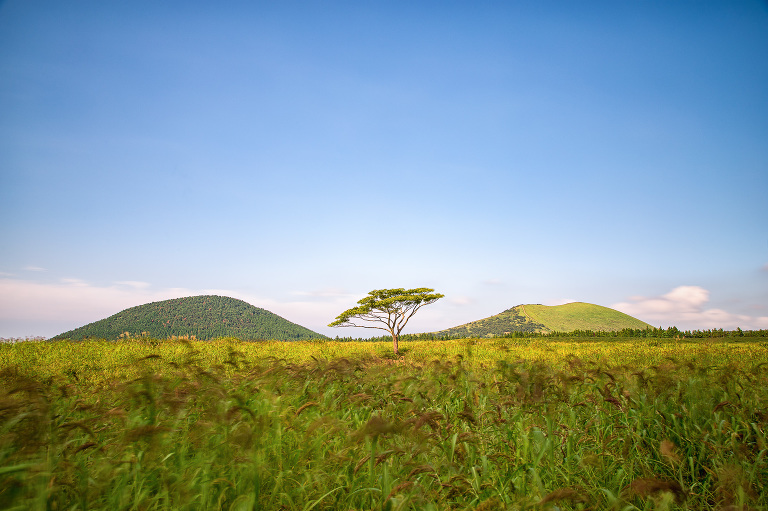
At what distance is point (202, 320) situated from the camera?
411ft

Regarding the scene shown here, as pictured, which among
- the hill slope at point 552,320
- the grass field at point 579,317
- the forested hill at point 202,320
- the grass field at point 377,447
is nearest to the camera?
the grass field at point 377,447

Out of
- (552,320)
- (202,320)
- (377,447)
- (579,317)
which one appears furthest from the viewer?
(202,320)

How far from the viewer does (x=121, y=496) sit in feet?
6.91

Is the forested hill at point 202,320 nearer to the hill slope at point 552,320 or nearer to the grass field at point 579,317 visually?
the hill slope at point 552,320

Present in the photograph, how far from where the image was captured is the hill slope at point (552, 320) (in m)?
77.2

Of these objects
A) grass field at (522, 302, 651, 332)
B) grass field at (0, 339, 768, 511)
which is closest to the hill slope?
grass field at (522, 302, 651, 332)

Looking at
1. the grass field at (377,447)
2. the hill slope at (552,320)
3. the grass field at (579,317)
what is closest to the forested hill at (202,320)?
Result: the hill slope at (552,320)

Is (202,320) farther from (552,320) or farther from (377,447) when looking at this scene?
(377,447)

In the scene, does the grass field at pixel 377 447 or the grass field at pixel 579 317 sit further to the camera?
the grass field at pixel 579 317

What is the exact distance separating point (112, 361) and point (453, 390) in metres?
10.6

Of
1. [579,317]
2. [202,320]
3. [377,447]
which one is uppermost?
[202,320]

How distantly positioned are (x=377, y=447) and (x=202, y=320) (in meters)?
138

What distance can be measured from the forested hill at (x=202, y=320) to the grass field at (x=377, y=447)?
346ft

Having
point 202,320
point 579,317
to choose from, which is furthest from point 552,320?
point 202,320
